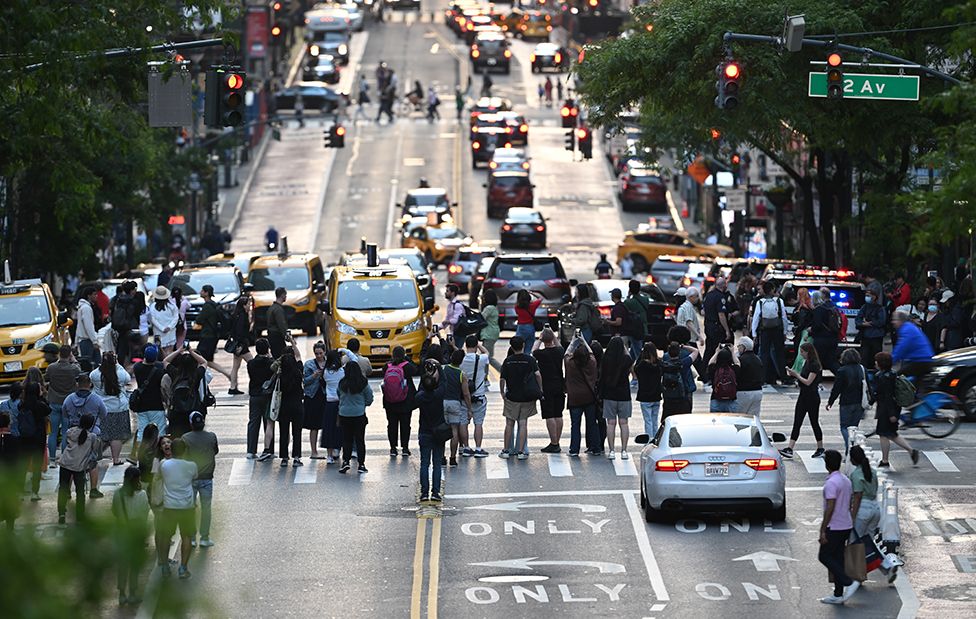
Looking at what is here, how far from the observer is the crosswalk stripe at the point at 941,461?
2178 cm

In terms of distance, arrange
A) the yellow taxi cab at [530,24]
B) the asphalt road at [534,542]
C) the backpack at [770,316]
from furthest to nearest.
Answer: the yellow taxi cab at [530,24], the backpack at [770,316], the asphalt road at [534,542]

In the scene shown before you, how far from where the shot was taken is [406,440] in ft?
76.6

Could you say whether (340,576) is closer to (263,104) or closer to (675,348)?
(675,348)

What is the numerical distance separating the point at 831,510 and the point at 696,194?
64.1 metres

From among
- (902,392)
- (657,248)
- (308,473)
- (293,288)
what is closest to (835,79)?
(902,392)

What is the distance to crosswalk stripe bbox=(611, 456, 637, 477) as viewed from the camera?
22.0m

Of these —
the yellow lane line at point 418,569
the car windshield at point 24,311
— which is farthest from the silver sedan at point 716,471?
the car windshield at point 24,311

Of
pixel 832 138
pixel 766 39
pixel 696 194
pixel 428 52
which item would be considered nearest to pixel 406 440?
pixel 766 39

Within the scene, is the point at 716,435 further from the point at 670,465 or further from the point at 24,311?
the point at 24,311

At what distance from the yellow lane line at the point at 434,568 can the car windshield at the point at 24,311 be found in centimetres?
1365

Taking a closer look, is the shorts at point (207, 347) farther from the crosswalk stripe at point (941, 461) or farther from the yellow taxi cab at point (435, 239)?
the yellow taxi cab at point (435, 239)

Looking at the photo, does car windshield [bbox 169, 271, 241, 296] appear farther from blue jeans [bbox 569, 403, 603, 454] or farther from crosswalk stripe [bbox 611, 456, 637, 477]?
crosswalk stripe [bbox 611, 456, 637, 477]

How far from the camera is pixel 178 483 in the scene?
623 inches

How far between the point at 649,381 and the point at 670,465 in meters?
4.78
